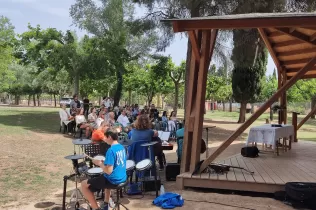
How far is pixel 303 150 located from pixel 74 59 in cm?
1340

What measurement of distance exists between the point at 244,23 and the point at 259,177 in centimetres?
265

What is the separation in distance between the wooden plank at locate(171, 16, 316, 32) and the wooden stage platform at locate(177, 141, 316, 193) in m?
2.52

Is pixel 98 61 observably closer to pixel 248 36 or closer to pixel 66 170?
pixel 248 36

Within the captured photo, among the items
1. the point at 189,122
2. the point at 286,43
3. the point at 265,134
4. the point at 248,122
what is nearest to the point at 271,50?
the point at 286,43

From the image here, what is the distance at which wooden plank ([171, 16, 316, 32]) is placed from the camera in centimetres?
491

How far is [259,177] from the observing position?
5.67 m

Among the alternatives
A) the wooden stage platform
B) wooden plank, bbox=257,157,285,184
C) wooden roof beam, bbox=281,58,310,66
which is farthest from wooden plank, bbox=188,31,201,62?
wooden roof beam, bbox=281,58,310,66

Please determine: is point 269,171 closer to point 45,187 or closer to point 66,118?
point 45,187

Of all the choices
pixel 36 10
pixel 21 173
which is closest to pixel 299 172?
pixel 21 173

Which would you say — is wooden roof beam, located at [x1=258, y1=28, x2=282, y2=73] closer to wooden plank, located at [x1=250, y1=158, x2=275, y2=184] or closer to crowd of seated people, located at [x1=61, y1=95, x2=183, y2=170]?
wooden plank, located at [x1=250, y1=158, x2=275, y2=184]

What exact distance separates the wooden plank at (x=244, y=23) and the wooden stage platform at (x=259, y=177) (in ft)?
8.26

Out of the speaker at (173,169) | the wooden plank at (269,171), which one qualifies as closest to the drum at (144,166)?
the speaker at (173,169)

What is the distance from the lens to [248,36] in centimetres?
1454

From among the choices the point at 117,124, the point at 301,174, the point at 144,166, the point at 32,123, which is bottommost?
the point at 301,174
